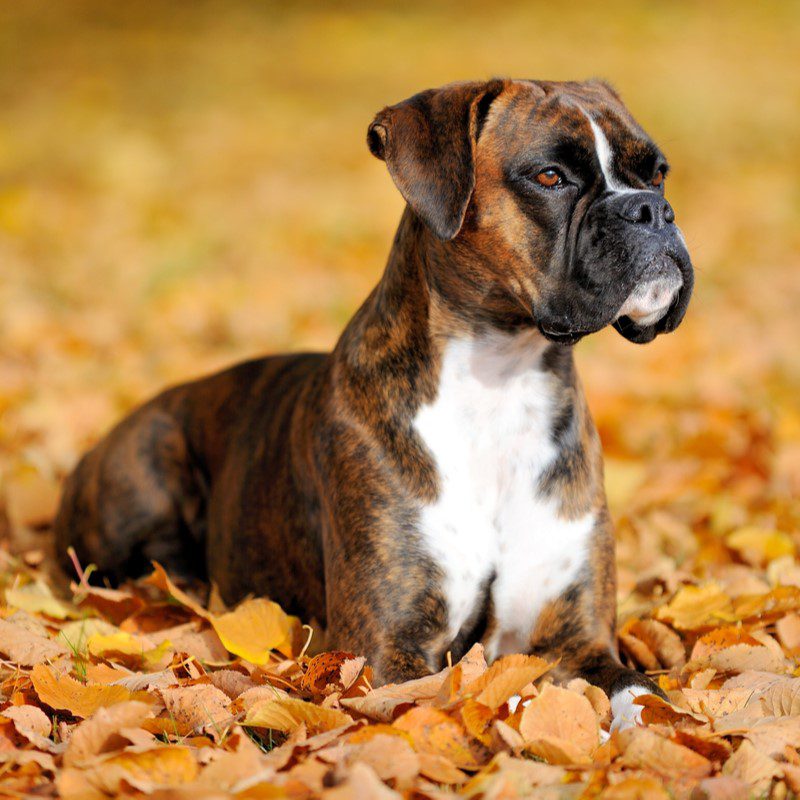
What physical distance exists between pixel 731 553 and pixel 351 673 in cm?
209

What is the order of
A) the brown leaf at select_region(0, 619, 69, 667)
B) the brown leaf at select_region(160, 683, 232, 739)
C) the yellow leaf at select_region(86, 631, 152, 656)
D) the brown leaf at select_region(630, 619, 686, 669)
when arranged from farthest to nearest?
the brown leaf at select_region(630, 619, 686, 669) < the yellow leaf at select_region(86, 631, 152, 656) < the brown leaf at select_region(0, 619, 69, 667) < the brown leaf at select_region(160, 683, 232, 739)

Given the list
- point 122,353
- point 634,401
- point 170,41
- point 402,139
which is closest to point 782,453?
point 634,401

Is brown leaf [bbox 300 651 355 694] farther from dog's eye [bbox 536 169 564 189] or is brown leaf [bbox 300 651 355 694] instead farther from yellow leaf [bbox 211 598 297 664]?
dog's eye [bbox 536 169 564 189]

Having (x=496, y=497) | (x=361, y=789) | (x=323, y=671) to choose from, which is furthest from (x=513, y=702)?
(x=361, y=789)

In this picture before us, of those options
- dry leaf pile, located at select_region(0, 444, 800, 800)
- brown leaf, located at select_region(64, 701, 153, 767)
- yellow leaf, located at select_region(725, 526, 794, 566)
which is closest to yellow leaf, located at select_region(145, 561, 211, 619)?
dry leaf pile, located at select_region(0, 444, 800, 800)

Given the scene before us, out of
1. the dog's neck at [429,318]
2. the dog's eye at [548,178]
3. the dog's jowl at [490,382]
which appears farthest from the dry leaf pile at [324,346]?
the dog's eye at [548,178]

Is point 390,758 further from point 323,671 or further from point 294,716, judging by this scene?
point 323,671

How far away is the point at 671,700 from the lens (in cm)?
305

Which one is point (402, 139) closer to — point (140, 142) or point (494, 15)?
point (140, 142)

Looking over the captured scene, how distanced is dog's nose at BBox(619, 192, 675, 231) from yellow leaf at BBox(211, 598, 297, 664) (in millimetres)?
1523

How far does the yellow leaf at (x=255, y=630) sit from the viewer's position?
11.0ft

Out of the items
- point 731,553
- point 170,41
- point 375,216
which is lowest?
point 731,553

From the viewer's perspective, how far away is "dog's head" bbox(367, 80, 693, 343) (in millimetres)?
3170

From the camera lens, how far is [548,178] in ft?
10.7
